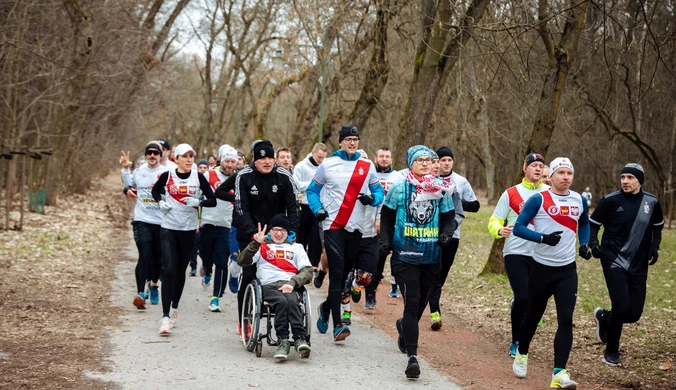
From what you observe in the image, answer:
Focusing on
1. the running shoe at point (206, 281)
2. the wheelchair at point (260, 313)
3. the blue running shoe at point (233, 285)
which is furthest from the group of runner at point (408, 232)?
the running shoe at point (206, 281)

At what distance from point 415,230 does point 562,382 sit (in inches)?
70.6

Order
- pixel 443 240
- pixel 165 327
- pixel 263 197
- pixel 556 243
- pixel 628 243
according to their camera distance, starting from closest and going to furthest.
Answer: pixel 556 243
pixel 443 240
pixel 628 243
pixel 263 197
pixel 165 327

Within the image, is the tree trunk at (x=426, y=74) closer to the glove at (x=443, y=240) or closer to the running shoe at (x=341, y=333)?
the running shoe at (x=341, y=333)

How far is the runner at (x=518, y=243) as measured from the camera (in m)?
8.55

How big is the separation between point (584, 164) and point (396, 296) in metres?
33.3

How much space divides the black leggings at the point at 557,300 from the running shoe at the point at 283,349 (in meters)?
2.13

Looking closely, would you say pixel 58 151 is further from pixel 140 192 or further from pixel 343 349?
pixel 343 349

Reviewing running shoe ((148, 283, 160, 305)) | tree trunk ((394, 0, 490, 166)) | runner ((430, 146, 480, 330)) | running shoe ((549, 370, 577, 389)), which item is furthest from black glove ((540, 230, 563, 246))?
tree trunk ((394, 0, 490, 166))

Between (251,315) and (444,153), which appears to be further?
(444,153)

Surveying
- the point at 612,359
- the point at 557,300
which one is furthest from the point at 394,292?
the point at 557,300

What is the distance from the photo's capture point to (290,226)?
8961mm

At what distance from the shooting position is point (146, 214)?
1109 centimetres

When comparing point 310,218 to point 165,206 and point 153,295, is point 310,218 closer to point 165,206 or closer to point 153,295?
point 153,295

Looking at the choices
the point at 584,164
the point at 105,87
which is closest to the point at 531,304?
the point at 105,87
